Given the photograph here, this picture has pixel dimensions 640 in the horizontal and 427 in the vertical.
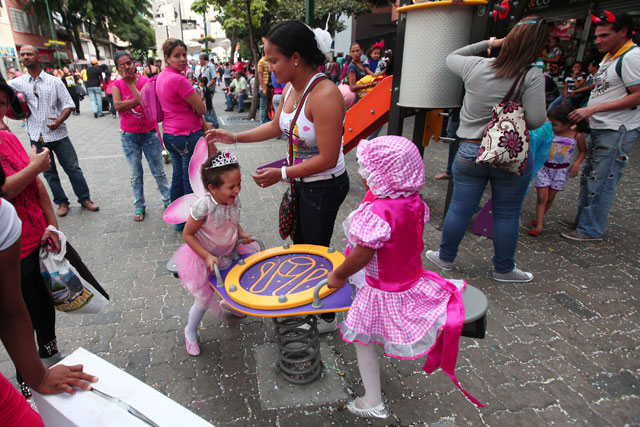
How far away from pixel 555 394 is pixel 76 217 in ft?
18.3

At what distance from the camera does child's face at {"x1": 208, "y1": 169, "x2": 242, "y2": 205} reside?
238 cm

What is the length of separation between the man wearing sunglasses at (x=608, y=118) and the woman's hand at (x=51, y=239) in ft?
14.6

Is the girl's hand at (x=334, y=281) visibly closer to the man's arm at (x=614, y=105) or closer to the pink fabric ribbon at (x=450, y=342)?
the pink fabric ribbon at (x=450, y=342)

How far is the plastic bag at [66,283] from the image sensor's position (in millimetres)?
2061

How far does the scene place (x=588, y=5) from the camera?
10469 millimetres

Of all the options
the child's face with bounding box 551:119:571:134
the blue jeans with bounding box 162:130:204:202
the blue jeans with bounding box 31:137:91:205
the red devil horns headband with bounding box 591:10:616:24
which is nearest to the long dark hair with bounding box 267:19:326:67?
the blue jeans with bounding box 162:130:204:202

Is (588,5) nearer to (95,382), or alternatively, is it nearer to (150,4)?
(95,382)

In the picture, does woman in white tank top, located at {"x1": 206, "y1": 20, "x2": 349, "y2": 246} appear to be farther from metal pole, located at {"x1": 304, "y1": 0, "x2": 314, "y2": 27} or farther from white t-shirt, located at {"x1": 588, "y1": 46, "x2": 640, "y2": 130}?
metal pole, located at {"x1": 304, "y1": 0, "x2": 314, "y2": 27}

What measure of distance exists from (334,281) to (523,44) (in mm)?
2243

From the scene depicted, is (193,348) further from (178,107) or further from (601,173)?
(601,173)

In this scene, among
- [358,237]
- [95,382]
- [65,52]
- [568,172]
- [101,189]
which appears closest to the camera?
[95,382]

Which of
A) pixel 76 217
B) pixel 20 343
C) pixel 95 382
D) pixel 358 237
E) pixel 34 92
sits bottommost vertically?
pixel 76 217

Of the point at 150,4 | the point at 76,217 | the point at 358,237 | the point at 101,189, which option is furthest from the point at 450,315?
the point at 150,4

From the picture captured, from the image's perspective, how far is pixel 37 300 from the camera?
2.20 metres
